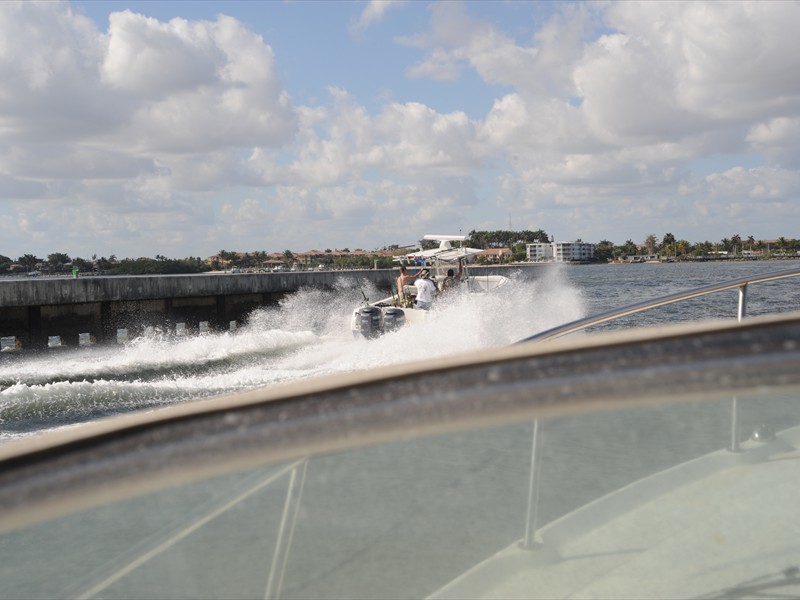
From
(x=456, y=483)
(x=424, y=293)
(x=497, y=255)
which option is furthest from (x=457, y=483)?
(x=497, y=255)

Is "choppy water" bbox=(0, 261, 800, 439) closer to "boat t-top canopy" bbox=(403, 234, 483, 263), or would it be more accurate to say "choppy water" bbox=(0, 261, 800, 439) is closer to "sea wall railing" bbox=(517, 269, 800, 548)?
"boat t-top canopy" bbox=(403, 234, 483, 263)

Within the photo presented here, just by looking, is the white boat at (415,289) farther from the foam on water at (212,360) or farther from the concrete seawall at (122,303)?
the concrete seawall at (122,303)

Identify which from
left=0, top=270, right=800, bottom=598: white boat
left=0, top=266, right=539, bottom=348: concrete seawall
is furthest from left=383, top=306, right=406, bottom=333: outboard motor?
left=0, top=270, right=800, bottom=598: white boat

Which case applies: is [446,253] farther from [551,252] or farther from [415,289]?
[551,252]

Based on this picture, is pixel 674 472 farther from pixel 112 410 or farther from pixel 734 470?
pixel 112 410

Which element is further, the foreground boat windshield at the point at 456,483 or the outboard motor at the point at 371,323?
the outboard motor at the point at 371,323

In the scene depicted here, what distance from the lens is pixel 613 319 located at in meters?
3.16

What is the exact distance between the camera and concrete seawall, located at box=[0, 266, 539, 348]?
2503cm

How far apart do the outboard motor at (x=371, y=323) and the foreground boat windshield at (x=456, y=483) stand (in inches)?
786

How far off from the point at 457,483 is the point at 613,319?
217cm

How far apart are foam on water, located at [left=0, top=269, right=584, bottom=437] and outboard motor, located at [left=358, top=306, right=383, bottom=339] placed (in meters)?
0.28

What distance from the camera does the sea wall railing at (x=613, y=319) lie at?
115 cm

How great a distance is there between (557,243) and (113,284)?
174500mm


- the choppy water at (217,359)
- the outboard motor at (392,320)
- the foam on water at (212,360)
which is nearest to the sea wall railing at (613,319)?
the choppy water at (217,359)
